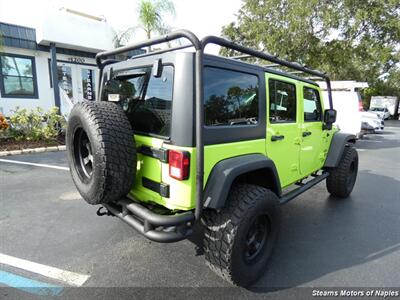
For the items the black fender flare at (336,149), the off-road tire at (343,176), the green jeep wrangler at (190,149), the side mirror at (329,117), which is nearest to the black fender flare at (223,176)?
the green jeep wrangler at (190,149)

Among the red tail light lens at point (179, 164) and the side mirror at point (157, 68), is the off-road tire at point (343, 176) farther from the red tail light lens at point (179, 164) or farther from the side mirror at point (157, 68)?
the side mirror at point (157, 68)

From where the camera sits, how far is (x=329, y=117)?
4.27m

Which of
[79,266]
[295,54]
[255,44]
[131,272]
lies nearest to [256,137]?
[131,272]

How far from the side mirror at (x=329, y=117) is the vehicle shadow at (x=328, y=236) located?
4.48 ft

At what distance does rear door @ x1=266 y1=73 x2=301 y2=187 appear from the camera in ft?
10.0

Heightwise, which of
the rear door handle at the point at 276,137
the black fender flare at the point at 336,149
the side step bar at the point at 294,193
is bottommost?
the side step bar at the point at 294,193

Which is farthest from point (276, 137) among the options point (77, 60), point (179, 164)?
point (77, 60)

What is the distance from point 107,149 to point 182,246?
165 centimetres

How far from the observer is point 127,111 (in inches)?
112

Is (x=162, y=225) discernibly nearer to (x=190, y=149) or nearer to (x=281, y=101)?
(x=190, y=149)

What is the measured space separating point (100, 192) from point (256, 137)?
159cm

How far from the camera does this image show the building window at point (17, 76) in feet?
35.8

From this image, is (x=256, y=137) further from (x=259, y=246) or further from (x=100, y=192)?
(x=100, y=192)

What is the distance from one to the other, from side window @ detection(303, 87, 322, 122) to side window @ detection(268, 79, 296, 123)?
0.41 metres
